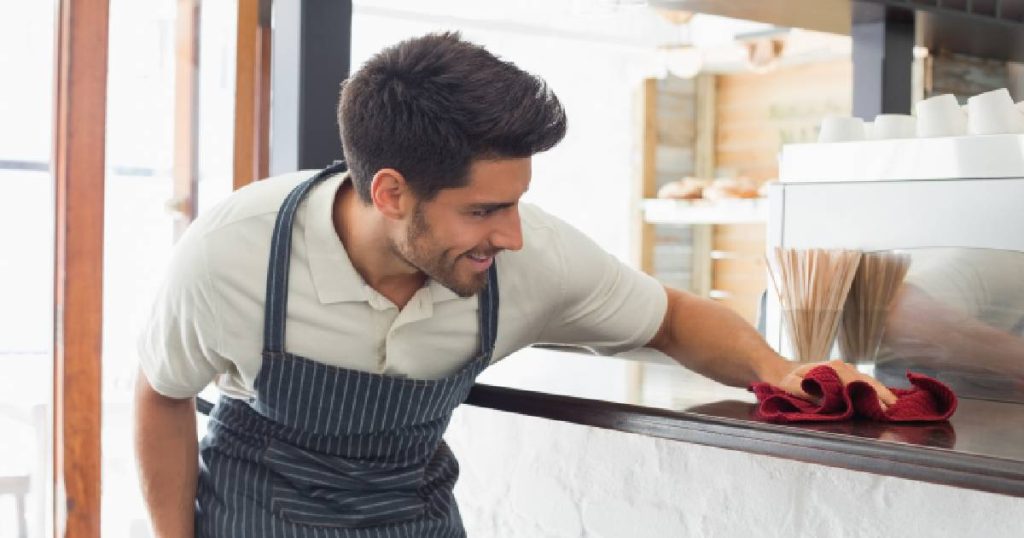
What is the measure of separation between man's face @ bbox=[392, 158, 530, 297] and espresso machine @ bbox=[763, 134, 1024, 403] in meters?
0.60

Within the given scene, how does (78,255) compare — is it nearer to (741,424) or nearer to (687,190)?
(741,424)

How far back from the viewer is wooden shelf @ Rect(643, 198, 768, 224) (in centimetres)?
570

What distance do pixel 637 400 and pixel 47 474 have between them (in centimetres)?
189

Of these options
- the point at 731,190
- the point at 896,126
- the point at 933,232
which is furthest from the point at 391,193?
the point at 731,190

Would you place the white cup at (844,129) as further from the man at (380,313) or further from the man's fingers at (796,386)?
the man's fingers at (796,386)

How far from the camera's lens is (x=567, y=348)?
2461mm

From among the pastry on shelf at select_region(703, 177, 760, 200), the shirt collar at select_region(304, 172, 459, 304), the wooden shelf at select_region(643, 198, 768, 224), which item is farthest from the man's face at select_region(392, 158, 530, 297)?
the pastry on shelf at select_region(703, 177, 760, 200)

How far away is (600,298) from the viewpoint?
1.78 m

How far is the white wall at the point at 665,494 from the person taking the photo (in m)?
1.56

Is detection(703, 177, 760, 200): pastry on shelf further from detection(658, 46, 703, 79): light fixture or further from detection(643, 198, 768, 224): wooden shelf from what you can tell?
detection(658, 46, 703, 79): light fixture

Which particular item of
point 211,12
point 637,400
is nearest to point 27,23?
point 211,12

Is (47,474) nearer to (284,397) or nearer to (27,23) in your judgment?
(27,23)

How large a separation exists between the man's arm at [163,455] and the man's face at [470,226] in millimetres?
454

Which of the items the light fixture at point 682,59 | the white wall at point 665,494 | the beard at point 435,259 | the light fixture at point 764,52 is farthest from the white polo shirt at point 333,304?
the light fixture at point 764,52
